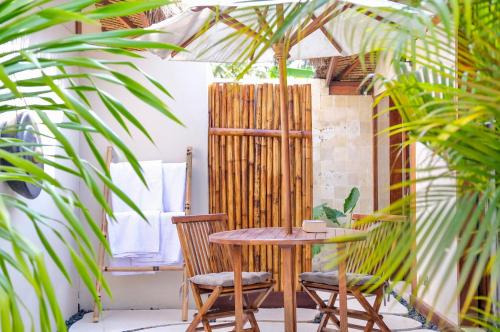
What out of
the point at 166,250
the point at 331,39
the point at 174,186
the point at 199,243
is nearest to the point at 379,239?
the point at 199,243

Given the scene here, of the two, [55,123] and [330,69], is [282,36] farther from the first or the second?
[330,69]

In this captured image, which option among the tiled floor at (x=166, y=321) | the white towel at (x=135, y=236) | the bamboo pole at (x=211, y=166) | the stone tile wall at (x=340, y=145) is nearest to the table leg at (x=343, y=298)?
the tiled floor at (x=166, y=321)

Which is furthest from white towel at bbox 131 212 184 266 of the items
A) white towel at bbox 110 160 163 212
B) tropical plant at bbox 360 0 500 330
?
tropical plant at bbox 360 0 500 330

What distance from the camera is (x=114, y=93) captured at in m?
6.14

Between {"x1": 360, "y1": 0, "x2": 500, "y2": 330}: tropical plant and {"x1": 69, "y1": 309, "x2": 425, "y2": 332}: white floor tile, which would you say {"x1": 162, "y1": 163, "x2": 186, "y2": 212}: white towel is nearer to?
{"x1": 69, "y1": 309, "x2": 425, "y2": 332}: white floor tile

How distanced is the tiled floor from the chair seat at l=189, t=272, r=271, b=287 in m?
1.07

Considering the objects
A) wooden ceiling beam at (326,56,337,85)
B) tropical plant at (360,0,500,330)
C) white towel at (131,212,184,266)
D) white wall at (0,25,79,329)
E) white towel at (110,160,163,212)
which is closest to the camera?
tropical plant at (360,0,500,330)

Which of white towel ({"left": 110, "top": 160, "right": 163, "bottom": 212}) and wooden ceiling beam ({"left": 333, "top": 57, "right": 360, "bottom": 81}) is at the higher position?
wooden ceiling beam ({"left": 333, "top": 57, "right": 360, "bottom": 81})

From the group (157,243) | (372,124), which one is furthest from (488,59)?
(372,124)

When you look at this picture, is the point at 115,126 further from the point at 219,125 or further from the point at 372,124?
the point at 372,124

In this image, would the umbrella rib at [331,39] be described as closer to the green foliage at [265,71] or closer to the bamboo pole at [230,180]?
the bamboo pole at [230,180]

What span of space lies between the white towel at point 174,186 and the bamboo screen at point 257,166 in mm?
311

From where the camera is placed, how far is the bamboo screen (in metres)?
6.12

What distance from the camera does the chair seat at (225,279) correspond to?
13.4 ft
